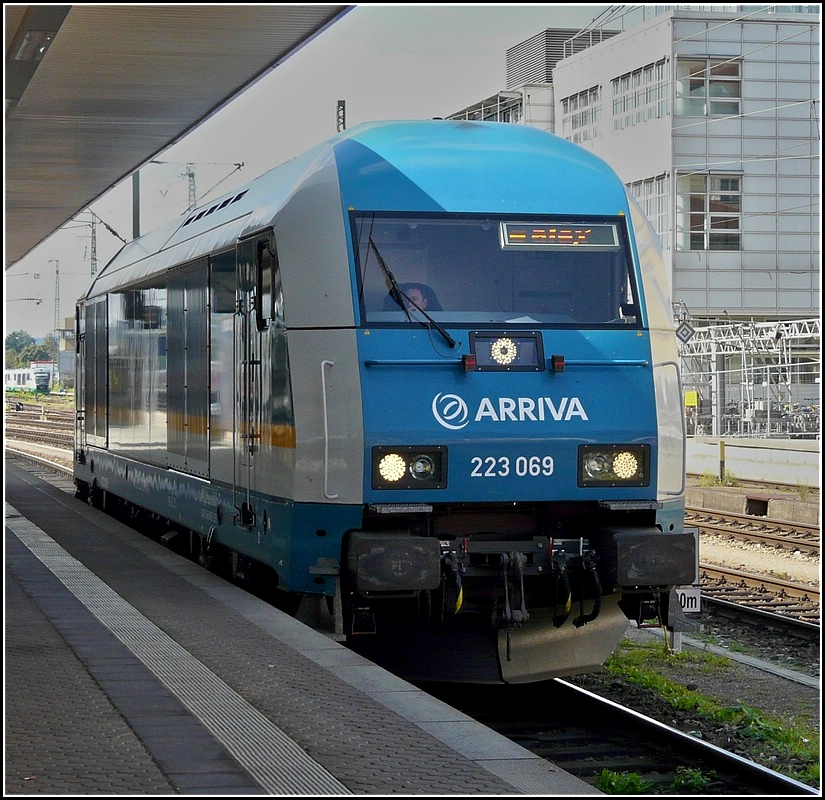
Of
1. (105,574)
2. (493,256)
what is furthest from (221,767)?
(105,574)

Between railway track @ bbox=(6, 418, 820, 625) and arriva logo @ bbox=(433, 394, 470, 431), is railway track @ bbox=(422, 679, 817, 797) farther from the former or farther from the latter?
railway track @ bbox=(6, 418, 820, 625)

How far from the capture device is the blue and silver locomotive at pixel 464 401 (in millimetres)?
8594

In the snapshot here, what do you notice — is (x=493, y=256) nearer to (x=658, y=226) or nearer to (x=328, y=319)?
(x=328, y=319)

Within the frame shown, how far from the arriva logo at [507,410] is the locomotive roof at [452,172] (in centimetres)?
131

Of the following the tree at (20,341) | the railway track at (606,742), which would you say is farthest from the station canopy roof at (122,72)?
the tree at (20,341)

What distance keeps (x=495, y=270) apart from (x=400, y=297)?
70cm

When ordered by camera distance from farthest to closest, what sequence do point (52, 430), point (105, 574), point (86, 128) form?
point (52, 430) < point (86, 128) < point (105, 574)

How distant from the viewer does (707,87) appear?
157 ft

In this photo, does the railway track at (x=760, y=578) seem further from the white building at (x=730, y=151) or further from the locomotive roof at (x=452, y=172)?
the white building at (x=730, y=151)

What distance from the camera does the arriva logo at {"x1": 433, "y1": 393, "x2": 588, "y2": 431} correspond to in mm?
8641

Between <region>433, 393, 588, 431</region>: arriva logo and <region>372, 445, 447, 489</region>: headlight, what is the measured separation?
0.22 meters

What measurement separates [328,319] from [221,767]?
3.67 m

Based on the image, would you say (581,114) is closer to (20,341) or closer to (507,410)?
(507,410)

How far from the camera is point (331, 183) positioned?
9.01m
